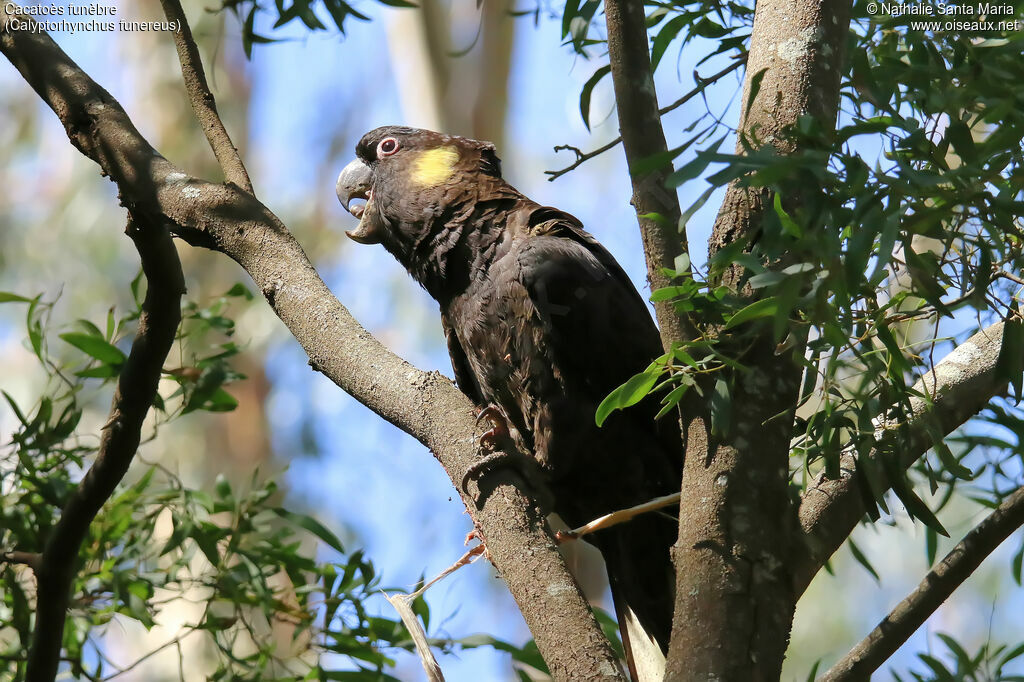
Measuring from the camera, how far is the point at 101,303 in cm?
643

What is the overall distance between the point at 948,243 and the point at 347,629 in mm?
1486

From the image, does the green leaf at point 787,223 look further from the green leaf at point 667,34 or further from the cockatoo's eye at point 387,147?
the cockatoo's eye at point 387,147

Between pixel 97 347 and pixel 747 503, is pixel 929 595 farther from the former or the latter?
pixel 97 347

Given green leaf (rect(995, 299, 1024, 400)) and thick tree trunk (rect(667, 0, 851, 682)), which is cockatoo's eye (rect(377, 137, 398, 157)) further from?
green leaf (rect(995, 299, 1024, 400))

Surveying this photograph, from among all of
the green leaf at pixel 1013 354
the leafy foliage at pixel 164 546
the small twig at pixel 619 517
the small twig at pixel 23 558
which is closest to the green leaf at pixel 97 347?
the leafy foliage at pixel 164 546

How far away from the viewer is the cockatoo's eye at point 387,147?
8.21 feet

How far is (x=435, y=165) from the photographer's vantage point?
2.37 meters

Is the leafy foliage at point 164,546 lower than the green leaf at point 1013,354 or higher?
higher

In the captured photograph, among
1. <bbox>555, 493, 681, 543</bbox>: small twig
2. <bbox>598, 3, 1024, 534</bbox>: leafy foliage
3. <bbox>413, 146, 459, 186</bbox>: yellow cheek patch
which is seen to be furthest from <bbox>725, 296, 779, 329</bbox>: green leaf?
<bbox>413, 146, 459, 186</bbox>: yellow cheek patch

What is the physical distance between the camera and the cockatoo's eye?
98.6 inches

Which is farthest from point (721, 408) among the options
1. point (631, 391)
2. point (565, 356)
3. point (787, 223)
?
point (565, 356)

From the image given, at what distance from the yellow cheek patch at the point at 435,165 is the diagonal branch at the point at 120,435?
81cm

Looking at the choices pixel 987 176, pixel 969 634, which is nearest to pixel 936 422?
pixel 987 176

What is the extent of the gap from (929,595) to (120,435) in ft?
4.42
